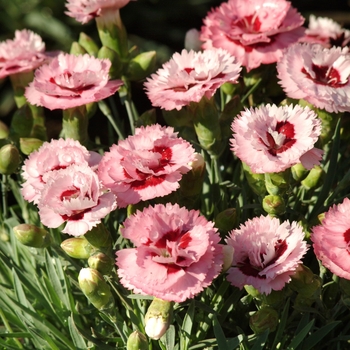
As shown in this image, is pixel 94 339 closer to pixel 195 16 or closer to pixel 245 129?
pixel 245 129

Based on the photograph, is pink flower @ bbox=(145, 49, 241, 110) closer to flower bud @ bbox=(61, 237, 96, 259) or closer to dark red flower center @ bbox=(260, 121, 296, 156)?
dark red flower center @ bbox=(260, 121, 296, 156)

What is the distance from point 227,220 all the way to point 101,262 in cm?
22

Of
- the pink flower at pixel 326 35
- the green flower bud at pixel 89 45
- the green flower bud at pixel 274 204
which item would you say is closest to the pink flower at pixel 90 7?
the green flower bud at pixel 89 45

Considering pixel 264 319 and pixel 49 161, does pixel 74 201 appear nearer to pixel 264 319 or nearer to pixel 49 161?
pixel 49 161

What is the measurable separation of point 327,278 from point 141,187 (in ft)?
1.40

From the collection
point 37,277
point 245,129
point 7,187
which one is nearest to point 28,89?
point 7,187

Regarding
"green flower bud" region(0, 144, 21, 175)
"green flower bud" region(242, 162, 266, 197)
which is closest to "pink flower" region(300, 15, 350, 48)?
"green flower bud" region(242, 162, 266, 197)

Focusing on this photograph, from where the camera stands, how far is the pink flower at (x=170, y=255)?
0.89 m

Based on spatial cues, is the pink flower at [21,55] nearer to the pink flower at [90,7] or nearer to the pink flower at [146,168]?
the pink flower at [90,7]

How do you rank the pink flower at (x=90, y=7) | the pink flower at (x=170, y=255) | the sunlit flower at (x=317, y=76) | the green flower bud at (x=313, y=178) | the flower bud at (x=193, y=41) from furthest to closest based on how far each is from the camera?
the flower bud at (x=193, y=41)
the pink flower at (x=90, y=7)
the green flower bud at (x=313, y=178)
the sunlit flower at (x=317, y=76)
the pink flower at (x=170, y=255)

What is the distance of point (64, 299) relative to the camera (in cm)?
121

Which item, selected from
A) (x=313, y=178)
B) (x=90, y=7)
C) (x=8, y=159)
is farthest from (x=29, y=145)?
(x=313, y=178)

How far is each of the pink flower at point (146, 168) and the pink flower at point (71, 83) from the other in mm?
177

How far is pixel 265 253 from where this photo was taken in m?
0.98
